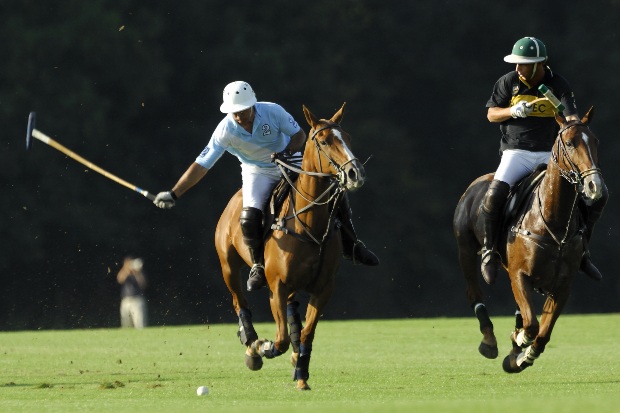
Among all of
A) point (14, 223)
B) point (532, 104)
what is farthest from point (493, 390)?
point (14, 223)

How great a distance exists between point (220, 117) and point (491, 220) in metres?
25.3

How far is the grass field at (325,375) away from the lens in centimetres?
1116

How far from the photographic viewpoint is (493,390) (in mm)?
12250

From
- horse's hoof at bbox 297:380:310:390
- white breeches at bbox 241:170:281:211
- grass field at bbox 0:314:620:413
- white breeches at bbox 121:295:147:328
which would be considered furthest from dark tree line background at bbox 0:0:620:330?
horse's hoof at bbox 297:380:310:390

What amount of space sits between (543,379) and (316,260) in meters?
2.52

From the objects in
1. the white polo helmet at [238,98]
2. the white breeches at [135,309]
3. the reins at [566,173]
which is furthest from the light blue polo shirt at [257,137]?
the white breeches at [135,309]

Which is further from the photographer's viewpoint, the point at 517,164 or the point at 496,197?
the point at 517,164

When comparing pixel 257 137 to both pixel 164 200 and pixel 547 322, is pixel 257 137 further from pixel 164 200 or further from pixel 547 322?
pixel 547 322

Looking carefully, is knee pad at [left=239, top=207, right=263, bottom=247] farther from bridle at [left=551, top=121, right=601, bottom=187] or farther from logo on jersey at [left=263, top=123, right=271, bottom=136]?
bridle at [left=551, top=121, right=601, bottom=187]

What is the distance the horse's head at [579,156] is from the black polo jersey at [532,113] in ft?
2.49

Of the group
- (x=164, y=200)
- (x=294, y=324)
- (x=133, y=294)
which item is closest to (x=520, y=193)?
(x=294, y=324)

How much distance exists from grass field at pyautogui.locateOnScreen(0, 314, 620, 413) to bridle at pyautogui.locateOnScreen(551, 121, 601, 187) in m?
1.67

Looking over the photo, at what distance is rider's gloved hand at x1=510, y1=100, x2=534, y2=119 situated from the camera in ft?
41.5

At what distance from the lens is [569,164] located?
1207 centimetres
